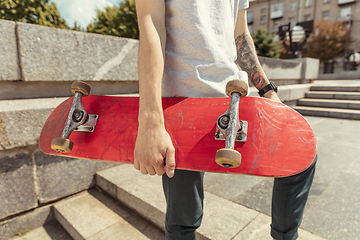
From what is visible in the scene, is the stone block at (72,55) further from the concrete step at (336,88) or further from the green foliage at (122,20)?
the green foliage at (122,20)

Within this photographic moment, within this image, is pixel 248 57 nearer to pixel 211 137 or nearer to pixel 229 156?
pixel 211 137

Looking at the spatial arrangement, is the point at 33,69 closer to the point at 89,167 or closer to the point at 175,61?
the point at 89,167

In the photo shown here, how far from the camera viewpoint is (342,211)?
1.88 m

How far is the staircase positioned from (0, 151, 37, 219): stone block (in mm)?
7111

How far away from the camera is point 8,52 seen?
199cm

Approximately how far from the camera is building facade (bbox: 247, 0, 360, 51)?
108ft

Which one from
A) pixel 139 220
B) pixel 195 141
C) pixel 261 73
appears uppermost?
pixel 261 73

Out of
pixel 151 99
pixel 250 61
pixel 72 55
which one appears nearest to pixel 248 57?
pixel 250 61

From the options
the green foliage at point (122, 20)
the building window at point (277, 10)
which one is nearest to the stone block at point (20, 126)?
the green foliage at point (122, 20)

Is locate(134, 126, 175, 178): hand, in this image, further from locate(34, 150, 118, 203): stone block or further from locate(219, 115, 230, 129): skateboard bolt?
locate(34, 150, 118, 203): stone block

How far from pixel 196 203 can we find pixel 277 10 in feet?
157

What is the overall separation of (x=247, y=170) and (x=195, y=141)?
0.82 feet

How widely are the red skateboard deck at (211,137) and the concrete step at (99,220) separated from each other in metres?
1.15

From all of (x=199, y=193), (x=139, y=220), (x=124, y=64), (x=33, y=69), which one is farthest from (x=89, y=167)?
(x=199, y=193)
